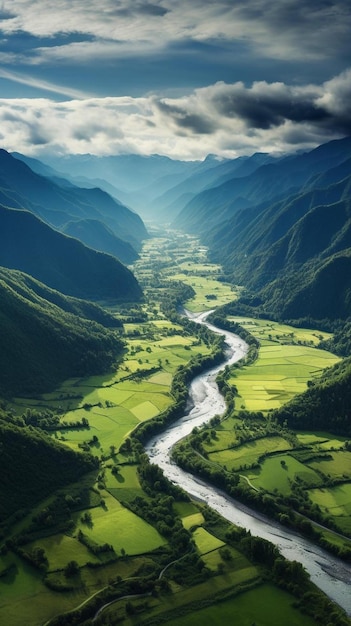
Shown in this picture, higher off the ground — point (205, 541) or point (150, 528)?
point (150, 528)

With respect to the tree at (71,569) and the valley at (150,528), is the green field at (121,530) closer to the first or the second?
the valley at (150,528)

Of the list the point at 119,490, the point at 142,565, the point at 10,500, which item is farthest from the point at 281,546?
the point at 10,500

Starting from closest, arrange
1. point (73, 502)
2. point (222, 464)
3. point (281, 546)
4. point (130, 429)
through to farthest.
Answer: point (281, 546), point (73, 502), point (222, 464), point (130, 429)

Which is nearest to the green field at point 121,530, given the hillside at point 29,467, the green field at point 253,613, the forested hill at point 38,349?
the hillside at point 29,467

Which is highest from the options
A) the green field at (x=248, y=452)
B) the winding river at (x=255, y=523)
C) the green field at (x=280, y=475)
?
the green field at (x=248, y=452)

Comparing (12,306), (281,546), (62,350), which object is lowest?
(281,546)

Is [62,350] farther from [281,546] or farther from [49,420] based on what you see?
[281,546]

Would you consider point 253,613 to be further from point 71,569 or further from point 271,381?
point 271,381

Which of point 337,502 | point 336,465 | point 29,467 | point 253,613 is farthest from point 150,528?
point 336,465

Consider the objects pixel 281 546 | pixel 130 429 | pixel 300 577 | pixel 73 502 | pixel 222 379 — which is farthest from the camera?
pixel 222 379

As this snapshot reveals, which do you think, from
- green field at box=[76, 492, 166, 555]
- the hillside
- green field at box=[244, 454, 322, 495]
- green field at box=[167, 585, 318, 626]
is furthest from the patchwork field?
the hillside

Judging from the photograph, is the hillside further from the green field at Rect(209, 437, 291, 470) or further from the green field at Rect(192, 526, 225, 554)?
the green field at Rect(192, 526, 225, 554)
